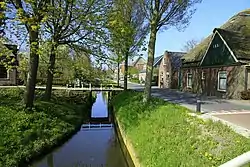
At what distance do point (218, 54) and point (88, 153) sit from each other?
15.6m

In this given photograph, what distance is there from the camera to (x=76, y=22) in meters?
15.6

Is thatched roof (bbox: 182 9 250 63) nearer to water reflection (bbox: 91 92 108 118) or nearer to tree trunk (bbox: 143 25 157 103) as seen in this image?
tree trunk (bbox: 143 25 157 103)

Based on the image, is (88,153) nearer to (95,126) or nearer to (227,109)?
(95,126)

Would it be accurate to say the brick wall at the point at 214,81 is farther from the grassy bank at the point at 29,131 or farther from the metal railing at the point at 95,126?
the grassy bank at the point at 29,131

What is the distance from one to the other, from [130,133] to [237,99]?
12197mm

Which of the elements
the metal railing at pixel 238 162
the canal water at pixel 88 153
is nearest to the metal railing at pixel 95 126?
the canal water at pixel 88 153

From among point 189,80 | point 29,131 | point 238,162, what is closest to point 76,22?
point 29,131

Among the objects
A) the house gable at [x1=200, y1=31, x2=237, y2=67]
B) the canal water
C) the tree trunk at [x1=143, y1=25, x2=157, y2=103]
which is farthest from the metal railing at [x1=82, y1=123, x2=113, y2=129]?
the house gable at [x1=200, y1=31, x2=237, y2=67]

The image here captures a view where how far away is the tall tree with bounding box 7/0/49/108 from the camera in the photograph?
853cm

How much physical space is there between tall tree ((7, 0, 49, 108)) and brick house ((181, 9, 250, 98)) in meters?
14.5

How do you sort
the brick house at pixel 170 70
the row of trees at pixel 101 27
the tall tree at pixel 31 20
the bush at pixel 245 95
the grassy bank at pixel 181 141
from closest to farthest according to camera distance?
the grassy bank at pixel 181 141 < the tall tree at pixel 31 20 < the row of trees at pixel 101 27 < the bush at pixel 245 95 < the brick house at pixel 170 70

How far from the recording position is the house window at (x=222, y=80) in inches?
866

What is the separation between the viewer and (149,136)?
29.7 ft

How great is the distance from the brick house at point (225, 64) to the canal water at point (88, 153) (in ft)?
34.7
